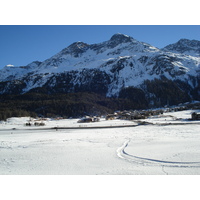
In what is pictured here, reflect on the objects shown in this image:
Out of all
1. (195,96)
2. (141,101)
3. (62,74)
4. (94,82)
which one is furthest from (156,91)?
(62,74)

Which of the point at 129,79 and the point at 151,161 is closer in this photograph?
the point at 151,161

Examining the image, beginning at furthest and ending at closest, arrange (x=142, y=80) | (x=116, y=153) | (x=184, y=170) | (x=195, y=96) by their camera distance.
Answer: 1. (x=142, y=80)
2. (x=195, y=96)
3. (x=116, y=153)
4. (x=184, y=170)

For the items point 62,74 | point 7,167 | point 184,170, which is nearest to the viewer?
point 184,170

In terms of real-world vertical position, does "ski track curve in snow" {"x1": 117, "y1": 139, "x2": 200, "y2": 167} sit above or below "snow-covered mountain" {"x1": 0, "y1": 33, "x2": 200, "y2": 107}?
below

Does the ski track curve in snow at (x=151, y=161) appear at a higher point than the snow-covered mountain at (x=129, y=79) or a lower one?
lower

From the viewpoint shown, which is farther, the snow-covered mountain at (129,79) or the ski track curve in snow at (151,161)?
the snow-covered mountain at (129,79)

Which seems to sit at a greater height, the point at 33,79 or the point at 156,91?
the point at 33,79

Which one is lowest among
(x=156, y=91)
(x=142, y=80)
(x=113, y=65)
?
(x=156, y=91)

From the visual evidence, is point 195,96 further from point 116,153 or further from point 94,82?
point 116,153

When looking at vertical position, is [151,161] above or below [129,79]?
below

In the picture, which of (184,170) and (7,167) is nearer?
(184,170)

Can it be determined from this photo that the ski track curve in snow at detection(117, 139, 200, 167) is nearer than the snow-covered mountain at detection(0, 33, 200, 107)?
Yes
